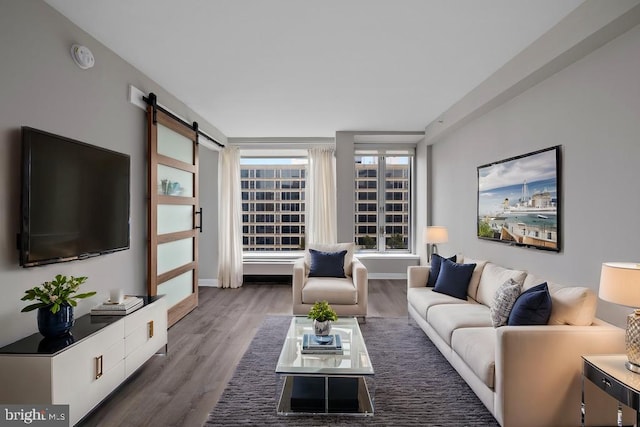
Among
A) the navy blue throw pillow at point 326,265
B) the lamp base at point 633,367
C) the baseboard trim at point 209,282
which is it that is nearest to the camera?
the lamp base at point 633,367

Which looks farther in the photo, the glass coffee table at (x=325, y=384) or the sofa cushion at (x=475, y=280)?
the sofa cushion at (x=475, y=280)

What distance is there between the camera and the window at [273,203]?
22.3ft

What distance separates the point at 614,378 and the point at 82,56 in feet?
12.7

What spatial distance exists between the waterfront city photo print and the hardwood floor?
1622 mm

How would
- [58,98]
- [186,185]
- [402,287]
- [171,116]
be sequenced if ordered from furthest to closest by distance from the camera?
[402,287], [186,185], [171,116], [58,98]

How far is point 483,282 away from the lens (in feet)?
11.4

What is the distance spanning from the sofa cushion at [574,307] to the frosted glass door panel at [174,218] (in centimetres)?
366

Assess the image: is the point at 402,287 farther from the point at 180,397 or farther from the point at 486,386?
the point at 180,397

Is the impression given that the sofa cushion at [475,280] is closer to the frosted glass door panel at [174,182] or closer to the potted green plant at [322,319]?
the potted green plant at [322,319]

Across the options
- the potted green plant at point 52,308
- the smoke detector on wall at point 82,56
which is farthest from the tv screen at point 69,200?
the smoke detector on wall at point 82,56

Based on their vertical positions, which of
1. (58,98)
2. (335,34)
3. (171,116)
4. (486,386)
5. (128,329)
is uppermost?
(335,34)

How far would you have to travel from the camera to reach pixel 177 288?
4.24 meters

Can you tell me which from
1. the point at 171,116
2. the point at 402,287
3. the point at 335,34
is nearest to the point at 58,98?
the point at 171,116

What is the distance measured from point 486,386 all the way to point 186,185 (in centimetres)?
385
